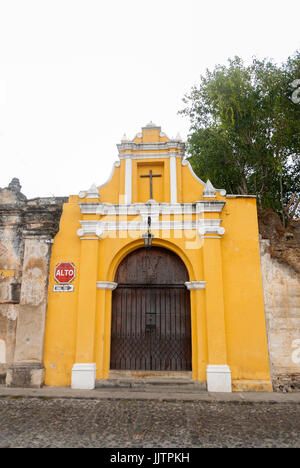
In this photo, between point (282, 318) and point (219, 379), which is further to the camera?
point (282, 318)

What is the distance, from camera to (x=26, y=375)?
691cm

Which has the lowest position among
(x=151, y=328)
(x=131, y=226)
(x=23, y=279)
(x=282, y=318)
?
(x=151, y=328)

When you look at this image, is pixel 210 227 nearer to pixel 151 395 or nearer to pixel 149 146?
pixel 149 146

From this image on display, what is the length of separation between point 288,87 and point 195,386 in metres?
9.86

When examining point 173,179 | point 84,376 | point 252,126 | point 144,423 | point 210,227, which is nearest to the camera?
point 144,423

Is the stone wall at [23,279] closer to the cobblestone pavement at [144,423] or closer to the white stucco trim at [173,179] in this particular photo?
the cobblestone pavement at [144,423]

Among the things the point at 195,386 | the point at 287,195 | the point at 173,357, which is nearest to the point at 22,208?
the point at 173,357

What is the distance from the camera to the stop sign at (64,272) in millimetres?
7532

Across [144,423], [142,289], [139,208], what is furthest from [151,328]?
[139,208]

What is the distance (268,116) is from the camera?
1107 cm

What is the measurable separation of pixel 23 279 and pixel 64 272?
979 millimetres

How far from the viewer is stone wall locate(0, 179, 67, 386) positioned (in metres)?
7.09

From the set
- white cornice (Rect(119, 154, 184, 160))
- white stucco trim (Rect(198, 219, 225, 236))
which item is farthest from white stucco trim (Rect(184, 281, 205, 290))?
white cornice (Rect(119, 154, 184, 160))
